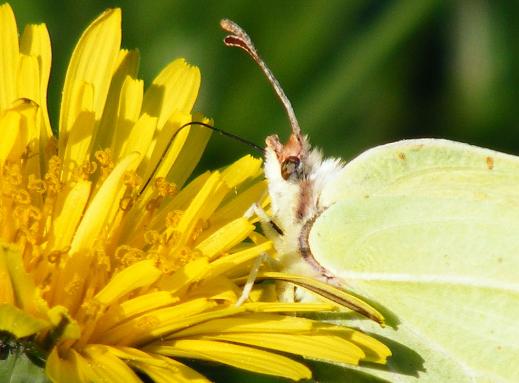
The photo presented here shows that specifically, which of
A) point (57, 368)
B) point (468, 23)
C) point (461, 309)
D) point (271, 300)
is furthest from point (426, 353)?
point (468, 23)

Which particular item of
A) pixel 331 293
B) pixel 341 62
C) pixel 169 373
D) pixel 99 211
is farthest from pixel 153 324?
pixel 341 62

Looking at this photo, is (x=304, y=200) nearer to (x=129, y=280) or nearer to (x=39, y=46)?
(x=129, y=280)

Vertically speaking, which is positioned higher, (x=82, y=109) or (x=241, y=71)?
(x=241, y=71)

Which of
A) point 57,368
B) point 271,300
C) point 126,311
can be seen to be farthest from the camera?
point 271,300

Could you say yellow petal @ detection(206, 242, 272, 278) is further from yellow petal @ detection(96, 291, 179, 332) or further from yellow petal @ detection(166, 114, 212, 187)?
yellow petal @ detection(166, 114, 212, 187)

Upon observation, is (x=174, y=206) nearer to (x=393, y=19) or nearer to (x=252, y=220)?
(x=252, y=220)

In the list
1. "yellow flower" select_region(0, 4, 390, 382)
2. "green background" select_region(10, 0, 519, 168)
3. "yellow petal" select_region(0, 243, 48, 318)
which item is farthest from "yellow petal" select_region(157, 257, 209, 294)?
"green background" select_region(10, 0, 519, 168)

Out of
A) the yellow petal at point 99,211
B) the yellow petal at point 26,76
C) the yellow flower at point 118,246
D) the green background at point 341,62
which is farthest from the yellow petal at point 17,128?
the green background at point 341,62

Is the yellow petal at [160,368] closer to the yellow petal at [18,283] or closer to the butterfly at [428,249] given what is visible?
the yellow petal at [18,283]
